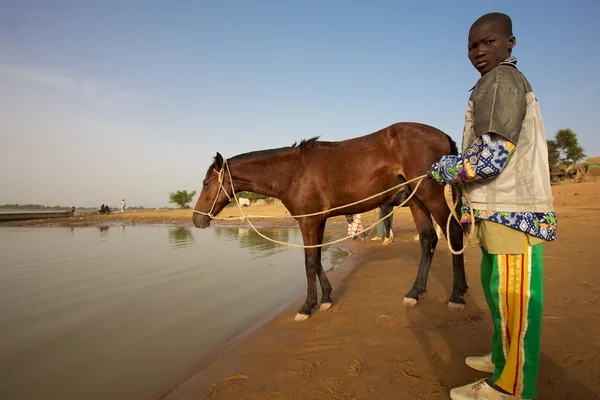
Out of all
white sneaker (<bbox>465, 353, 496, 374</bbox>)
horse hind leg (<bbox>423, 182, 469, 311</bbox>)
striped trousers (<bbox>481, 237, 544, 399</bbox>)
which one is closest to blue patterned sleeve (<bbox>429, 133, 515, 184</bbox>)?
striped trousers (<bbox>481, 237, 544, 399</bbox>)

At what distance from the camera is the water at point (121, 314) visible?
285cm

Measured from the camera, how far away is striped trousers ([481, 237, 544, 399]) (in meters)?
1.79

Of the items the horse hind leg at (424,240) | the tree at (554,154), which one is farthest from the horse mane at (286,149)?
the tree at (554,154)

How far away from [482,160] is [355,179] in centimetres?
257

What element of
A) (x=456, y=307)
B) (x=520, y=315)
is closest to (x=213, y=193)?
(x=456, y=307)

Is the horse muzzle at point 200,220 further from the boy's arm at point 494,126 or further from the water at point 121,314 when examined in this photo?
the boy's arm at point 494,126

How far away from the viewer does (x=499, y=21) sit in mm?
1962

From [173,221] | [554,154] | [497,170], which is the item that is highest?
[554,154]

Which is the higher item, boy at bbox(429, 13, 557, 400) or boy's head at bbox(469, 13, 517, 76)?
boy's head at bbox(469, 13, 517, 76)

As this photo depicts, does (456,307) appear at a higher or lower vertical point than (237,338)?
higher

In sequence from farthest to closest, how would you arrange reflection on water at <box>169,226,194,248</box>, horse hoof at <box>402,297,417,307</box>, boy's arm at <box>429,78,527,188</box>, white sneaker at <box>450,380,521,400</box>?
reflection on water at <box>169,226,194,248</box>, horse hoof at <box>402,297,417,307</box>, white sneaker at <box>450,380,521,400</box>, boy's arm at <box>429,78,527,188</box>

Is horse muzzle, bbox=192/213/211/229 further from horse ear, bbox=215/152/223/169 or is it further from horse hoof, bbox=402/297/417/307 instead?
horse hoof, bbox=402/297/417/307

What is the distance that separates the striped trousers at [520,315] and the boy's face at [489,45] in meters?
1.10

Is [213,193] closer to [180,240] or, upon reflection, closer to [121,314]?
[121,314]
